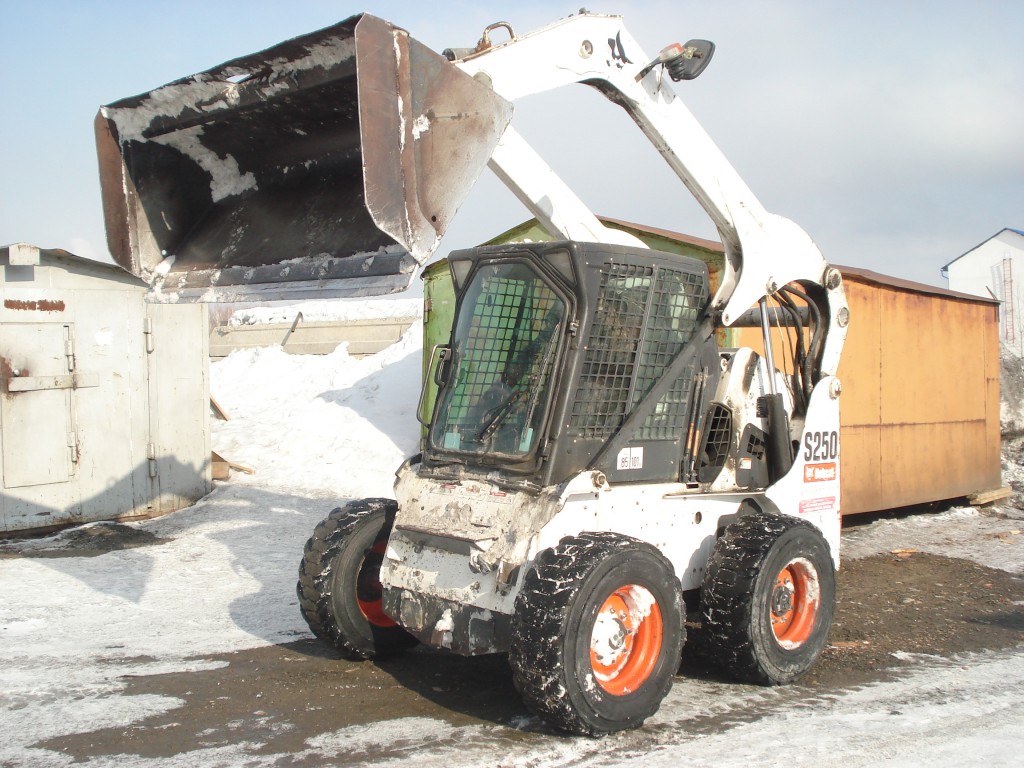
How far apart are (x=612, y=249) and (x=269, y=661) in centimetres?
318

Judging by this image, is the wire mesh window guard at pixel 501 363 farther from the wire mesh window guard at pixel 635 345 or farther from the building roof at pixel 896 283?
the building roof at pixel 896 283

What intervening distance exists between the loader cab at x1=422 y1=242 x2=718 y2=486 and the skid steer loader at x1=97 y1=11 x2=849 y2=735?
0.05ft

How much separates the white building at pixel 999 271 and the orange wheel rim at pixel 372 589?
29344 mm

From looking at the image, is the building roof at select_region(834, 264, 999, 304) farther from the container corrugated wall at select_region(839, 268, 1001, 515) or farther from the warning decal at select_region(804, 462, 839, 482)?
the warning decal at select_region(804, 462, 839, 482)

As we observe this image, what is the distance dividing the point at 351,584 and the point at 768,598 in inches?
92.6

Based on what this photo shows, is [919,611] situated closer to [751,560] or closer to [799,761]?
[751,560]

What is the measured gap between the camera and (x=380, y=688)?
214 inches

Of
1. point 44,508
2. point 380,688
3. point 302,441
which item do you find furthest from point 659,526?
point 302,441

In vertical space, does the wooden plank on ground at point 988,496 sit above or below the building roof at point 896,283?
below

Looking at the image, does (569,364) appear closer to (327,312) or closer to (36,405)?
(36,405)

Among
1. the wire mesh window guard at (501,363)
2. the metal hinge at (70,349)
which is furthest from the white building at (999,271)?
the wire mesh window guard at (501,363)

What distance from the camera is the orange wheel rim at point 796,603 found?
18.6 feet

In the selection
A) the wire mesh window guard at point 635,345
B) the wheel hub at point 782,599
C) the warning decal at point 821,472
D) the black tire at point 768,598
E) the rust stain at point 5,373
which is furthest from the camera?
the rust stain at point 5,373

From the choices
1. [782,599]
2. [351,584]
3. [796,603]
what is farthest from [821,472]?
[351,584]
